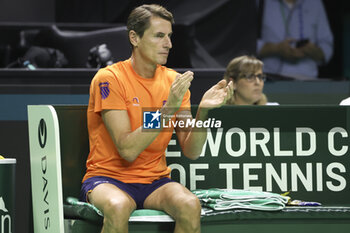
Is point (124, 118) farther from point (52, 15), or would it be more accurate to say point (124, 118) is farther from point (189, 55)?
point (52, 15)

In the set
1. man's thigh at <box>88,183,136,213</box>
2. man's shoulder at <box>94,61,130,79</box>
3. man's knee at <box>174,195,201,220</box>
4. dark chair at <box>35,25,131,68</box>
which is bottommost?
man's knee at <box>174,195,201,220</box>

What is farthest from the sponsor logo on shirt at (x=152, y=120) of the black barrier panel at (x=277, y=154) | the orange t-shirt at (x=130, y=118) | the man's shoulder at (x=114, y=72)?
the black barrier panel at (x=277, y=154)

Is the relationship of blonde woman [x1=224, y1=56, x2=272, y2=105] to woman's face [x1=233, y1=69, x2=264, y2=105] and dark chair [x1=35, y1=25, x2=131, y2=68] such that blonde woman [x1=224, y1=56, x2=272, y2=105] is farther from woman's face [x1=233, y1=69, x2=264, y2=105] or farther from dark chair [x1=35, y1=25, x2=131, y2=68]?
dark chair [x1=35, y1=25, x2=131, y2=68]

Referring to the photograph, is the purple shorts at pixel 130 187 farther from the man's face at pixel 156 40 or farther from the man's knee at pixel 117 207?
the man's face at pixel 156 40

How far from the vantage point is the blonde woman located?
14.9 ft

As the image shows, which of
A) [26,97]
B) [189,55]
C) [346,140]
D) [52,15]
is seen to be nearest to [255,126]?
[346,140]

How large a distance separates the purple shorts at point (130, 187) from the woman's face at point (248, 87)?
1.42 metres

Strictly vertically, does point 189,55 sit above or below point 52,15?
below

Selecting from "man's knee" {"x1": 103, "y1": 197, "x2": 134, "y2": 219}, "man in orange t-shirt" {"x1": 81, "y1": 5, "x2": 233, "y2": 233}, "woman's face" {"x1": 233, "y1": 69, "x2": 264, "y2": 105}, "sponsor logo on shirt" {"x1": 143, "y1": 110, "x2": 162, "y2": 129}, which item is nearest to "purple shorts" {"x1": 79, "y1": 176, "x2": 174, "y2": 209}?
"man in orange t-shirt" {"x1": 81, "y1": 5, "x2": 233, "y2": 233}

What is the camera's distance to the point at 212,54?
6711 mm

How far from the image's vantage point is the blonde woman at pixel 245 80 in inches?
178

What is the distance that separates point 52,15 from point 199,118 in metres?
3.87

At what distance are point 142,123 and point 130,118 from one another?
0.21 ft

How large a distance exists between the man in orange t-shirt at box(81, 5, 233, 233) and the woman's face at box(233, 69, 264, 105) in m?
1.17
